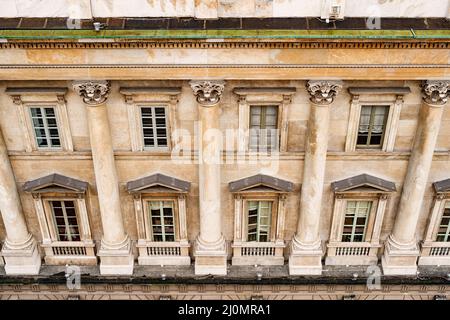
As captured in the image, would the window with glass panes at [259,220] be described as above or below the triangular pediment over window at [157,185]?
below

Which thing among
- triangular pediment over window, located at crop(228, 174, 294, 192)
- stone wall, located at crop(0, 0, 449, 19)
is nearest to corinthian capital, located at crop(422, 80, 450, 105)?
stone wall, located at crop(0, 0, 449, 19)

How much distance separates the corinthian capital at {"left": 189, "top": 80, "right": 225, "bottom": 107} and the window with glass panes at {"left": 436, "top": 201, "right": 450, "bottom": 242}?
42.5 feet

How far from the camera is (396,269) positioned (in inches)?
1232

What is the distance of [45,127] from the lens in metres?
28.1

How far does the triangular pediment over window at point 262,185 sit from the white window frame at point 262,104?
1457 mm

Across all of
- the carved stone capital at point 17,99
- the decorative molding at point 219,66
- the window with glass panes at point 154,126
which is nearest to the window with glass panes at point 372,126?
the decorative molding at point 219,66

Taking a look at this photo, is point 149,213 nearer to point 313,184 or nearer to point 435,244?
point 313,184

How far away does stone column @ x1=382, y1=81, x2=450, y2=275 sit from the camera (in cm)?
2666

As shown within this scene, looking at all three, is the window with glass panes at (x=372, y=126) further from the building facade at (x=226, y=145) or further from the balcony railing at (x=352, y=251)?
the balcony railing at (x=352, y=251)

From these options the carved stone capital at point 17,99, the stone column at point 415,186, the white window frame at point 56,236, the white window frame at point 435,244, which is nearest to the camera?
the stone column at point 415,186

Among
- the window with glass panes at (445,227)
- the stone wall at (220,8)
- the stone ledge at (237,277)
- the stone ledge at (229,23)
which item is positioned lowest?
the stone ledge at (237,277)

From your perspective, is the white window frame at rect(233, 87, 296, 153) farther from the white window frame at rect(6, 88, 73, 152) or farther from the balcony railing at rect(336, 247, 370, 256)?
the white window frame at rect(6, 88, 73, 152)

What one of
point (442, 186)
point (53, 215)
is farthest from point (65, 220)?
point (442, 186)

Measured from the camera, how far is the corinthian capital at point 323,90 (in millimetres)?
25969
